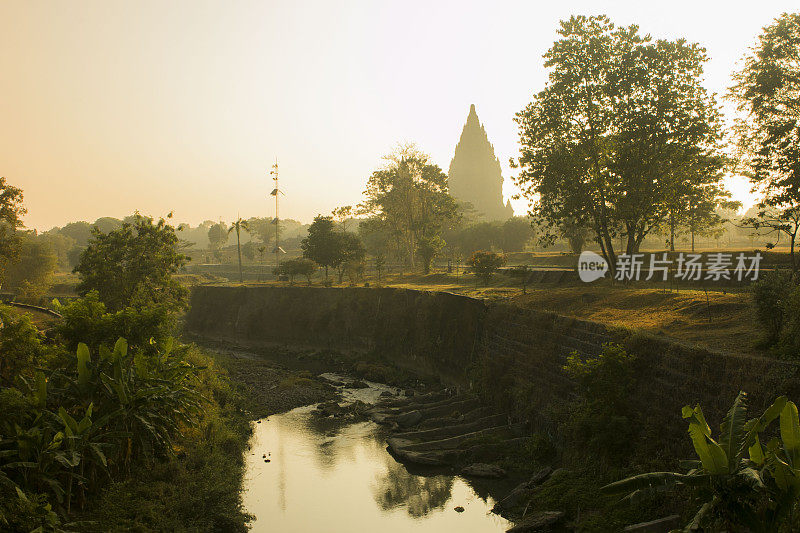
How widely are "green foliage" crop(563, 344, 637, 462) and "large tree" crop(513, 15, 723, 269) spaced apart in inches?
598

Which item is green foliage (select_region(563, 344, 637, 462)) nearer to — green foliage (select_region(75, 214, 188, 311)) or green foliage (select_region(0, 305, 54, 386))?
green foliage (select_region(0, 305, 54, 386))

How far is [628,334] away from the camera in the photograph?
872 inches

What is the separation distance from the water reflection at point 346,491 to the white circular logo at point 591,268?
22.1 meters

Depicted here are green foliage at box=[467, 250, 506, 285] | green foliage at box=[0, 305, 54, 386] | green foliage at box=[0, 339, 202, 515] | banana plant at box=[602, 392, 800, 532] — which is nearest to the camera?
banana plant at box=[602, 392, 800, 532]

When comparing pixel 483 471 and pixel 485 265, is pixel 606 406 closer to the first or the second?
pixel 483 471

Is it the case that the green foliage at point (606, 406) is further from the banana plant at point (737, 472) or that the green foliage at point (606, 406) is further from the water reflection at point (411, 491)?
the banana plant at point (737, 472)

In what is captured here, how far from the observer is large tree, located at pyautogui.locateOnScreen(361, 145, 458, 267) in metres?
72.2

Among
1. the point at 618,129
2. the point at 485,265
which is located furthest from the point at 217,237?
the point at 618,129

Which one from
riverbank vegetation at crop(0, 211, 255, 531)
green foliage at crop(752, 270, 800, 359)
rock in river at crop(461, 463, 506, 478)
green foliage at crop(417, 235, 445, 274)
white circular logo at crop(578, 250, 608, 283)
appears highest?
green foliage at crop(417, 235, 445, 274)

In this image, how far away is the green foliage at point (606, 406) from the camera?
19.7m

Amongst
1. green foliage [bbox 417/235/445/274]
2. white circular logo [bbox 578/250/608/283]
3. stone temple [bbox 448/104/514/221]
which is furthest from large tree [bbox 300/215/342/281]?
stone temple [bbox 448/104/514/221]

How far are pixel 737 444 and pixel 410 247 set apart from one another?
63293 millimetres

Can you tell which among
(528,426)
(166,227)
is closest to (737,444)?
(528,426)

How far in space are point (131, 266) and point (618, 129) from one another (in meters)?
32.0
